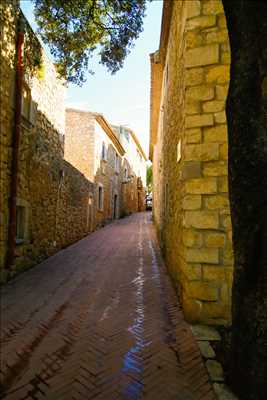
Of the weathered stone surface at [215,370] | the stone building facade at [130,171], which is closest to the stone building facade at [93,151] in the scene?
the stone building facade at [130,171]

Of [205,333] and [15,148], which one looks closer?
[205,333]

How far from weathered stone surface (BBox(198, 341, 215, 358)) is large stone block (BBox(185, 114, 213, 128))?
109 inches

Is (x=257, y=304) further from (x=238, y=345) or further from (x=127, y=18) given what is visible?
(x=127, y=18)

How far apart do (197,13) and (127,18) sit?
8.81 feet

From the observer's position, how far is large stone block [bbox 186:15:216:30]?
151 inches

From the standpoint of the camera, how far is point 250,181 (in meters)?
2.02

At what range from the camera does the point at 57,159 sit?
9.45 m

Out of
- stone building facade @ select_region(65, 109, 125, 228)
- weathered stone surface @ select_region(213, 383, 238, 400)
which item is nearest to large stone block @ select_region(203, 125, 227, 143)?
weathered stone surface @ select_region(213, 383, 238, 400)

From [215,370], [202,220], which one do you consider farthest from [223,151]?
[215,370]

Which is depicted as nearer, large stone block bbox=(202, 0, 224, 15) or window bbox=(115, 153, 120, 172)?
large stone block bbox=(202, 0, 224, 15)

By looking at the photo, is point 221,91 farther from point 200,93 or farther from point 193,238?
point 193,238

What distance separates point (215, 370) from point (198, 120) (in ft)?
9.88

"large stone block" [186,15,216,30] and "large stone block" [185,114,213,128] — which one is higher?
"large stone block" [186,15,216,30]

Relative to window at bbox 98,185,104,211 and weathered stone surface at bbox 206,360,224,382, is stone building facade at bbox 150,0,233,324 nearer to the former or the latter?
weathered stone surface at bbox 206,360,224,382
